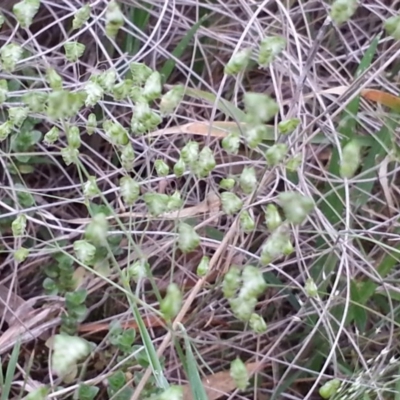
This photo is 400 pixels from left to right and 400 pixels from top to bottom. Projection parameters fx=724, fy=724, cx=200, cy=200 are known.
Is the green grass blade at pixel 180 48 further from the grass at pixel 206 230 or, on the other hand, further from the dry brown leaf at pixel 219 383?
the dry brown leaf at pixel 219 383

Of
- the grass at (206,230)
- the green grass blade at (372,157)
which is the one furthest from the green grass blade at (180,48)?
the green grass blade at (372,157)

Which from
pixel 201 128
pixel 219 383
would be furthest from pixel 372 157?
pixel 219 383

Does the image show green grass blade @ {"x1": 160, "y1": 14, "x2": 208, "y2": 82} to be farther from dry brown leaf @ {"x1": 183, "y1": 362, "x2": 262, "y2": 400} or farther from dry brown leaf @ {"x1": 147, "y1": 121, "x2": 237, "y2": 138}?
dry brown leaf @ {"x1": 183, "y1": 362, "x2": 262, "y2": 400}

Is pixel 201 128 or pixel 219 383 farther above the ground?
pixel 201 128

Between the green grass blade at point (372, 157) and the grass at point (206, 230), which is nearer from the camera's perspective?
the grass at point (206, 230)

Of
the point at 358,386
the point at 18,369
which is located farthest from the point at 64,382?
the point at 358,386

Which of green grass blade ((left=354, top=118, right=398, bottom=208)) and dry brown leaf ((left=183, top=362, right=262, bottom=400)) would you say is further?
green grass blade ((left=354, top=118, right=398, bottom=208))

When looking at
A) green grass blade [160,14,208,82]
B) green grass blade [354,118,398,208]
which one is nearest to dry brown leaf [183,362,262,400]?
green grass blade [354,118,398,208]

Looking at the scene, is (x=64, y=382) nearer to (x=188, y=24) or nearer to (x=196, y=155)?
(x=196, y=155)

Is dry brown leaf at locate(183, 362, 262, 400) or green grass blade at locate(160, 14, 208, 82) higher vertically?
green grass blade at locate(160, 14, 208, 82)

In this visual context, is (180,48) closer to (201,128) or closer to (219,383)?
(201,128)

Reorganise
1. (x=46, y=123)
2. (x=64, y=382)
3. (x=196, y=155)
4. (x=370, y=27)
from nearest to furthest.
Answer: (x=196, y=155), (x=64, y=382), (x=46, y=123), (x=370, y=27)
